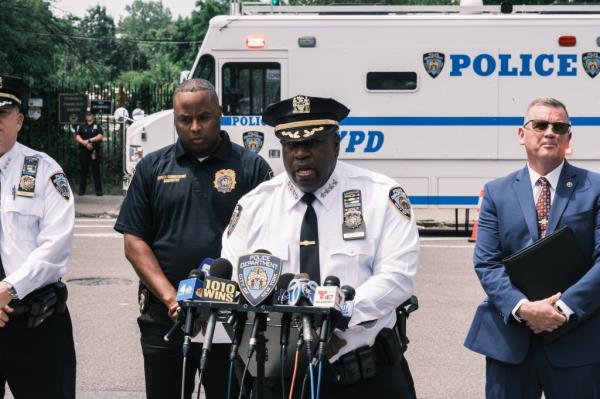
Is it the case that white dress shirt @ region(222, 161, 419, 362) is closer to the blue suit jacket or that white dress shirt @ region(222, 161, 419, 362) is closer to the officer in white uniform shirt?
the officer in white uniform shirt

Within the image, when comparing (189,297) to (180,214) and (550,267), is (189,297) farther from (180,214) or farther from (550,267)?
(550,267)

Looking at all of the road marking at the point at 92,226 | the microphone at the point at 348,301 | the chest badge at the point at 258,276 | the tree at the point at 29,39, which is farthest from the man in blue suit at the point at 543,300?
the tree at the point at 29,39

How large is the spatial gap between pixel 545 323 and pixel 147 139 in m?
12.9

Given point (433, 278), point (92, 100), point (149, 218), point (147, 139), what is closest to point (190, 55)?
point (92, 100)

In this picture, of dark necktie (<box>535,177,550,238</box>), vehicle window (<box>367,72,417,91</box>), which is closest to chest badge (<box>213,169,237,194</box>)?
dark necktie (<box>535,177,550,238</box>)

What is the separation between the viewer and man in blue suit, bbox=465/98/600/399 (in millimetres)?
4488

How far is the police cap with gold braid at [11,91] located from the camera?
4.53 meters

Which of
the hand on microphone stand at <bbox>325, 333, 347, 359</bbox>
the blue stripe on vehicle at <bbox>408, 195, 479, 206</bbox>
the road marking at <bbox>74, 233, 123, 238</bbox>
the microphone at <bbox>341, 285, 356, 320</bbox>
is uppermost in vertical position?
the microphone at <bbox>341, 285, 356, 320</bbox>

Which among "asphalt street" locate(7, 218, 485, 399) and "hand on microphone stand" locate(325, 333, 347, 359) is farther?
"asphalt street" locate(7, 218, 485, 399)

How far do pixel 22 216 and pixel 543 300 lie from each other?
7.29ft

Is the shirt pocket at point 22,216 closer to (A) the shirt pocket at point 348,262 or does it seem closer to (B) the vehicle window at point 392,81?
(A) the shirt pocket at point 348,262

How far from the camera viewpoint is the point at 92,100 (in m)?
24.1

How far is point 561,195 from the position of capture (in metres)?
4.62

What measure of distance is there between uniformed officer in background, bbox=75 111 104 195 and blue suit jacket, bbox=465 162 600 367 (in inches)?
730
